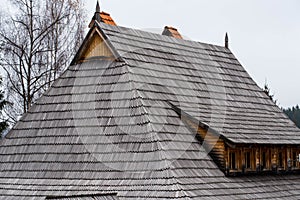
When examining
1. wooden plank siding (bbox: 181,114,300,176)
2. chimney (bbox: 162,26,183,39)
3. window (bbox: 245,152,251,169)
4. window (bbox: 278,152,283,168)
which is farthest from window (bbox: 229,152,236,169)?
chimney (bbox: 162,26,183,39)

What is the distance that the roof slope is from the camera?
18.9 metres

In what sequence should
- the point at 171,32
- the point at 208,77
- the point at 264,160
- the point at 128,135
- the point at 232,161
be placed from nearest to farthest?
1. the point at 128,135
2. the point at 232,161
3. the point at 264,160
4. the point at 208,77
5. the point at 171,32

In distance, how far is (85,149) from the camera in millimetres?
20438

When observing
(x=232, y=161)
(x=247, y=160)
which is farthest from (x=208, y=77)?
(x=232, y=161)

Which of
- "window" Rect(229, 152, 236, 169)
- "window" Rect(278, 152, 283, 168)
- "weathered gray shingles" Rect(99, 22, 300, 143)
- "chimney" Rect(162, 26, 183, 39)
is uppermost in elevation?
"chimney" Rect(162, 26, 183, 39)

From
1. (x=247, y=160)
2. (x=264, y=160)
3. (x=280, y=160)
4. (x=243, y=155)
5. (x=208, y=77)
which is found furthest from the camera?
(x=208, y=77)

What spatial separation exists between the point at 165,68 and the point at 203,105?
65.3 inches

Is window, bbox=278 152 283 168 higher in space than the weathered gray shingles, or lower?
lower

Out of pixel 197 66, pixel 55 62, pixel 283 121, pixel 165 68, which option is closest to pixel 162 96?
pixel 165 68

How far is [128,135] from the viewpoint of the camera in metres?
19.8

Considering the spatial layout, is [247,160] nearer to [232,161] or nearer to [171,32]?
[232,161]

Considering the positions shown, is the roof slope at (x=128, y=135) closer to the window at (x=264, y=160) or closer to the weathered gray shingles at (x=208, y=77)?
the weathered gray shingles at (x=208, y=77)

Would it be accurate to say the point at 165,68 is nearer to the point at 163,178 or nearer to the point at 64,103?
the point at 64,103

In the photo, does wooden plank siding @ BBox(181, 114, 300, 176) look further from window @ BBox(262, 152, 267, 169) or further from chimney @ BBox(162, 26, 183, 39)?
chimney @ BBox(162, 26, 183, 39)
